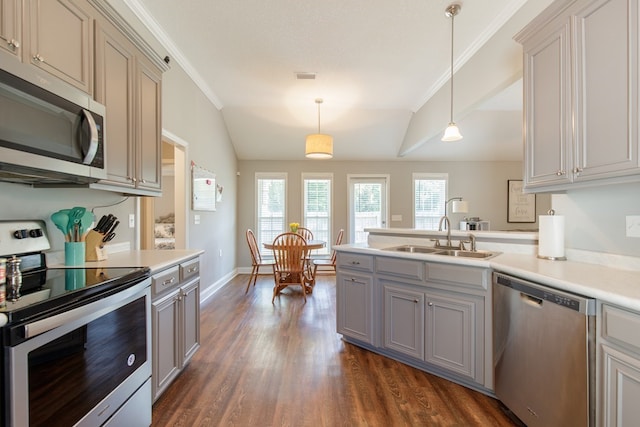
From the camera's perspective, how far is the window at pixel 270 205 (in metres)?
5.96

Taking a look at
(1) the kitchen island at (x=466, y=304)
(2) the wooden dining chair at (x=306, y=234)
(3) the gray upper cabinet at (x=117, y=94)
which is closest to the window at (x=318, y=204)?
(2) the wooden dining chair at (x=306, y=234)

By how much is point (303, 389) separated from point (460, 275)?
4.30 ft

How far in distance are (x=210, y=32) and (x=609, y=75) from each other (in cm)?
294

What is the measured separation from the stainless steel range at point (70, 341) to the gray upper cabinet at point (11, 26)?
791 mm

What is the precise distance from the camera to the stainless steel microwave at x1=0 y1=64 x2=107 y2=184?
3.57 feet

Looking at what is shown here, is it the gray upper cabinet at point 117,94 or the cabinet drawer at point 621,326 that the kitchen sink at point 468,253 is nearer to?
the cabinet drawer at point 621,326

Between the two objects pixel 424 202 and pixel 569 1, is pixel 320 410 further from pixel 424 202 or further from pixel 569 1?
pixel 424 202

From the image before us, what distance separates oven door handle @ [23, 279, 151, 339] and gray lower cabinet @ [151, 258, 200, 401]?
251 millimetres

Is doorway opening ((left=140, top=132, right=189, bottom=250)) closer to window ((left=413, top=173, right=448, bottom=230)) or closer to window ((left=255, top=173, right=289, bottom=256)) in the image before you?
window ((left=255, top=173, right=289, bottom=256))

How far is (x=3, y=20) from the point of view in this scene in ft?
3.60

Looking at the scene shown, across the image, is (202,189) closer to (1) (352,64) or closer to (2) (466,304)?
(1) (352,64)

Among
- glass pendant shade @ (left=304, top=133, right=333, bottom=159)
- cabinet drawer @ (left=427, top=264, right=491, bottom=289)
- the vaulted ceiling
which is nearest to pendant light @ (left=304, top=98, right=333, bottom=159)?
glass pendant shade @ (left=304, top=133, right=333, bottom=159)

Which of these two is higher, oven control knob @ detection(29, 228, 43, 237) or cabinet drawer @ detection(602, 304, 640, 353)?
oven control knob @ detection(29, 228, 43, 237)

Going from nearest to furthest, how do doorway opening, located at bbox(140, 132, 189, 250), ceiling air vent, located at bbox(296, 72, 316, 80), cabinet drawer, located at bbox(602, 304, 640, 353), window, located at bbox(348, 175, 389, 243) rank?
cabinet drawer, located at bbox(602, 304, 640, 353), doorway opening, located at bbox(140, 132, 189, 250), ceiling air vent, located at bbox(296, 72, 316, 80), window, located at bbox(348, 175, 389, 243)
